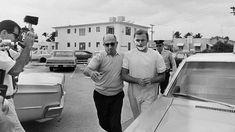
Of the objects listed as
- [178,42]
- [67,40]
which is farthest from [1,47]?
[178,42]

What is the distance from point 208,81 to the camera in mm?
3254

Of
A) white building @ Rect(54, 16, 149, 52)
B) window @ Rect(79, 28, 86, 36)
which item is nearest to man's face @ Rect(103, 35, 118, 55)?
white building @ Rect(54, 16, 149, 52)

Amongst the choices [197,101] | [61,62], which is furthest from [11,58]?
[61,62]

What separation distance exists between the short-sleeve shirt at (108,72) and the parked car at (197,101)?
832mm

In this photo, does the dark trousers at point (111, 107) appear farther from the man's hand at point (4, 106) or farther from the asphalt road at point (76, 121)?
the man's hand at point (4, 106)

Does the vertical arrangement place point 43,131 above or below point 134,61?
below

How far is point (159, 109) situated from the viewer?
2.85m

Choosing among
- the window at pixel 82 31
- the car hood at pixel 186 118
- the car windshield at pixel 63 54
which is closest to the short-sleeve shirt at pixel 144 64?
the car hood at pixel 186 118

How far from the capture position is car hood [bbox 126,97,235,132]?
7.43 ft

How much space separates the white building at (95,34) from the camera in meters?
47.8

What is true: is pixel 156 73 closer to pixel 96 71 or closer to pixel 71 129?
pixel 96 71

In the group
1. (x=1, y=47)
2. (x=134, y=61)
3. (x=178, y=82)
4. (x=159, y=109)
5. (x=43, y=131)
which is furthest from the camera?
(x=43, y=131)

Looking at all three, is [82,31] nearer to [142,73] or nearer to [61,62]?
[61,62]

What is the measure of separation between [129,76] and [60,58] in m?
17.4
